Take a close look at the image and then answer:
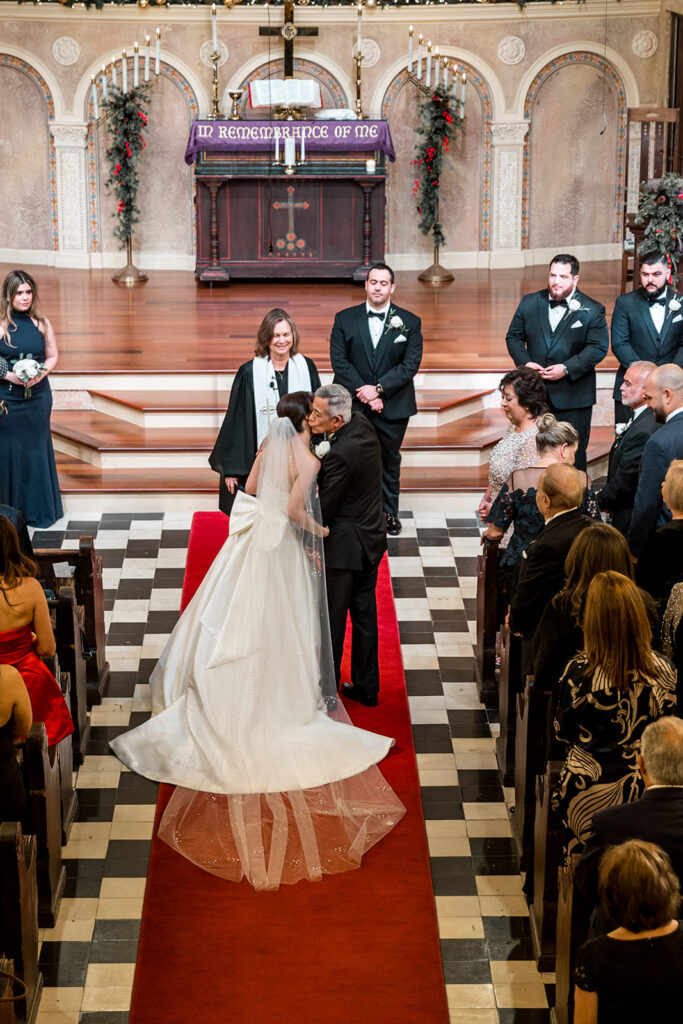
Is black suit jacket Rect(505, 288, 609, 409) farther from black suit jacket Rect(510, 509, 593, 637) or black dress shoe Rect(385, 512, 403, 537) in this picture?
black suit jacket Rect(510, 509, 593, 637)

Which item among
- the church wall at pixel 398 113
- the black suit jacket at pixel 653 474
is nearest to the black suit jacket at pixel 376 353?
the black suit jacket at pixel 653 474

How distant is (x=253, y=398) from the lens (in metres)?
7.28

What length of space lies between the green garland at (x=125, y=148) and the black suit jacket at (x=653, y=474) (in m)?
9.59

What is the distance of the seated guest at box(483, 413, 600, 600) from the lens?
545cm

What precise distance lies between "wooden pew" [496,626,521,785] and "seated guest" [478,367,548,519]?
697 millimetres

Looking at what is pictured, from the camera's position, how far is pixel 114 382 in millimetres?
10352

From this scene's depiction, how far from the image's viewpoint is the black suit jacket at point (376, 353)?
8.09 metres

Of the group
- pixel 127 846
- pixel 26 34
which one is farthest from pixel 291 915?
pixel 26 34

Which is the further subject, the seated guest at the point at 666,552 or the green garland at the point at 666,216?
the green garland at the point at 666,216

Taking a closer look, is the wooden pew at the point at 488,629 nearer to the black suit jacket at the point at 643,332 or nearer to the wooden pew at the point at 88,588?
the wooden pew at the point at 88,588

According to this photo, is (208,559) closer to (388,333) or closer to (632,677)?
(388,333)

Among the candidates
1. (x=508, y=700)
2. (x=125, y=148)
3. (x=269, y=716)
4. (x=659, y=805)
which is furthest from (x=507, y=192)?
(x=659, y=805)

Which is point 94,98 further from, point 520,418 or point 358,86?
point 520,418

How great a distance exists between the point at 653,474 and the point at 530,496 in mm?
666
